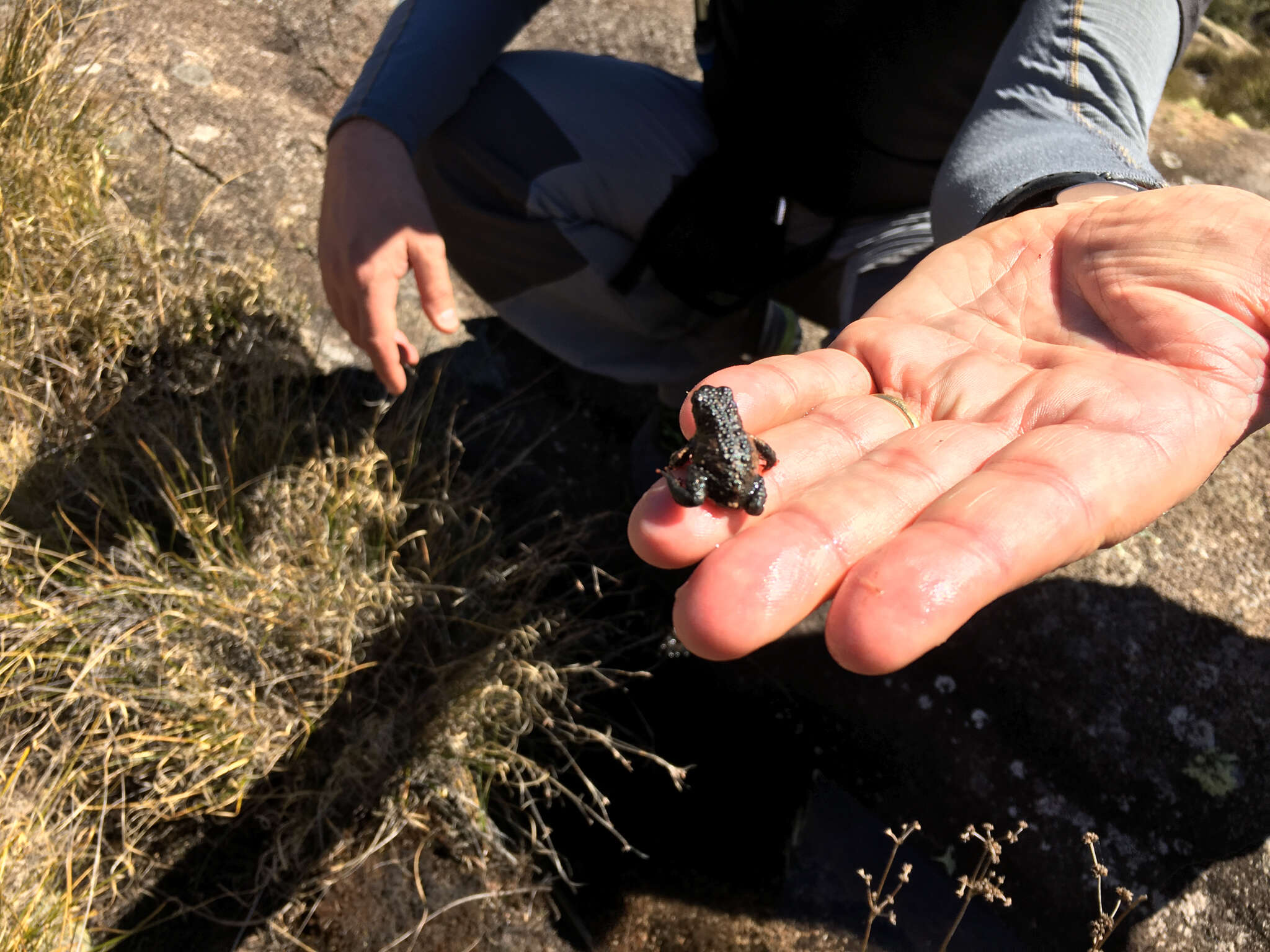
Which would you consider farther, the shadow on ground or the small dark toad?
the shadow on ground

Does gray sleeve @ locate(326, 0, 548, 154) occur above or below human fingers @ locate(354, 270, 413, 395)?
above

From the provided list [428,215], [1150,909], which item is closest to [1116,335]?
[1150,909]

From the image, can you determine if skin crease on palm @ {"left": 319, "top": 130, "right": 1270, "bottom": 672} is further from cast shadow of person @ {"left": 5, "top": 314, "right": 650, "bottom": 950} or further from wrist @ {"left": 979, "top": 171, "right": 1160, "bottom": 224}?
cast shadow of person @ {"left": 5, "top": 314, "right": 650, "bottom": 950}

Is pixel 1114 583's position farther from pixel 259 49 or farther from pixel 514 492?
pixel 259 49

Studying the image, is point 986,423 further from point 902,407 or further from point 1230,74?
point 1230,74

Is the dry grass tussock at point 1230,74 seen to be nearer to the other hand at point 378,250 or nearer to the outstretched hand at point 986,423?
the outstretched hand at point 986,423

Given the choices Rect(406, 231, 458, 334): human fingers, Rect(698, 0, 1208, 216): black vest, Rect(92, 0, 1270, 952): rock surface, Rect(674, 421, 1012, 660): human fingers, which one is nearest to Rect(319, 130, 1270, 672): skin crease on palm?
Rect(674, 421, 1012, 660): human fingers

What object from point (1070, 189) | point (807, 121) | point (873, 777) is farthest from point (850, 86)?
point (873, 777)
